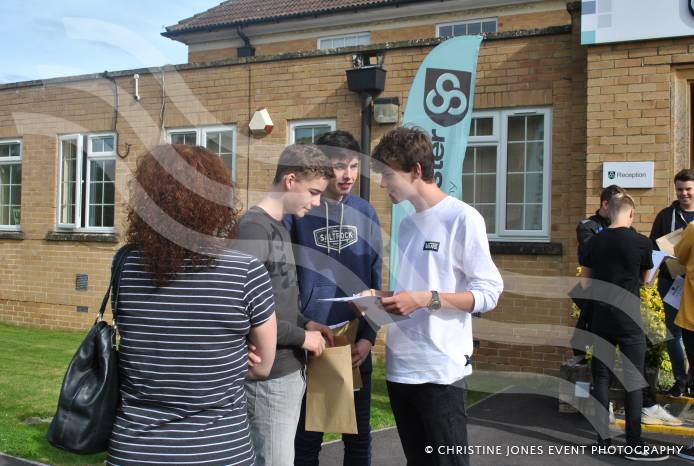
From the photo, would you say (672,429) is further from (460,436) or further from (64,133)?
(64,133)

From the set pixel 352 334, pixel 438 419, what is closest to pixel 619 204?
pixel 352 334

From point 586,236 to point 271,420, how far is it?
13.7 feet

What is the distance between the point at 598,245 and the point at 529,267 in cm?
329

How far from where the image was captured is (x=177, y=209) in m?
2.19

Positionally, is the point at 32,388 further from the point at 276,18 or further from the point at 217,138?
the point at 276,18

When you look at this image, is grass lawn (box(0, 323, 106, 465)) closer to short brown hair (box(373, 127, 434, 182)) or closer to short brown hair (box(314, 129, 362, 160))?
short brown hair (box(314, 129, 362, 160))

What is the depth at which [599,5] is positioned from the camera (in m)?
7.48

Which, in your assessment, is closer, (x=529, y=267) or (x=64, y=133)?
(x=529, y=267)

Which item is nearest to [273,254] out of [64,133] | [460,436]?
[460,436]

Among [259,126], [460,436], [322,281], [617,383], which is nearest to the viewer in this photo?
[460,436]

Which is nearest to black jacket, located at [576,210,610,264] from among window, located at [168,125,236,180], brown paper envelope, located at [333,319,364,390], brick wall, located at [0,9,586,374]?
brick wall, located at [0,9,586,374]

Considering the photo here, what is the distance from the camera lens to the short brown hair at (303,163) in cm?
302

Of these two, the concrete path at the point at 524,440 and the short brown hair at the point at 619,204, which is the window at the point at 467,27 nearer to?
the concrete path at the point at 524,440

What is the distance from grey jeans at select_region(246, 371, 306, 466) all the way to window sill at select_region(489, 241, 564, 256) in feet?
19.4
